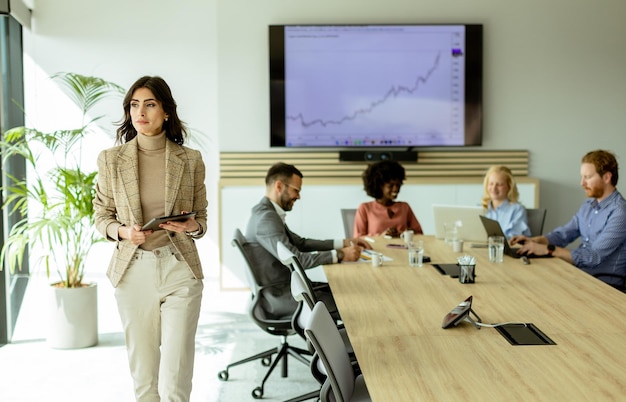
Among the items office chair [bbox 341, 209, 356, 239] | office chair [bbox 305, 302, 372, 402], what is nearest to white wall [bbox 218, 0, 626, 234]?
office chair [bbox 341, 209, 356, 239]

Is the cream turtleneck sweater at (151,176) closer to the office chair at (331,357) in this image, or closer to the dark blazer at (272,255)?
the office chair at (331,357)

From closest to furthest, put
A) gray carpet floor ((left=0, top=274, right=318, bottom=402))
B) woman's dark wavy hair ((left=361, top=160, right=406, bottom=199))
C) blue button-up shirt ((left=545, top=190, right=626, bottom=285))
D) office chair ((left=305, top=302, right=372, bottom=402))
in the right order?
office chair ((left=305, top=302, right=372, bottom=402)) → gray carpet floor ((left=0, top=274, right=318, bottom=402)) → blue button-up shirt ((left=545, top=190, right=626, bottom=285)) → woman's dark wavy hair ((left=361, top=160, right=406, bottom=199))

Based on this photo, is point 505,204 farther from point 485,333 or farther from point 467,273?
point 485,333

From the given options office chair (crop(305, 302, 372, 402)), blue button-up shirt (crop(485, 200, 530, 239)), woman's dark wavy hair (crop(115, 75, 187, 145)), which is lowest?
office chair (crop(305, 302, 372, 402))

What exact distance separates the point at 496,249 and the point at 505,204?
119 centimetres

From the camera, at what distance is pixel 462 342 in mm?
2904

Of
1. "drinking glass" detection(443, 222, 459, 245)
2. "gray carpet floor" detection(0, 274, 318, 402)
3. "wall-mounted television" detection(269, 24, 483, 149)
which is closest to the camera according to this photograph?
"gray carpet floor" detection(0, 274, 318, 402)

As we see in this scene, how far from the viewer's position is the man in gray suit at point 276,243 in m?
4.63

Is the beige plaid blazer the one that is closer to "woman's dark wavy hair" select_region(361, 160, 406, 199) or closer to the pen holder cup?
the pen holder cup

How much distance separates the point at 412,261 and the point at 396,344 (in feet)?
5.66

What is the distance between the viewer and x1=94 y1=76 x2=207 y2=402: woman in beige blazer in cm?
331

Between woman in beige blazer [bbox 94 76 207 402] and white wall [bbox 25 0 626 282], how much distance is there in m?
4.31

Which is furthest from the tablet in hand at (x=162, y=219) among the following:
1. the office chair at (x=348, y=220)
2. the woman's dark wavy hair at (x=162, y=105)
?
the office chair at (x=348, y=220)

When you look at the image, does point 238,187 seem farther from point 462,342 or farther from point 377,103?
point 462,342
